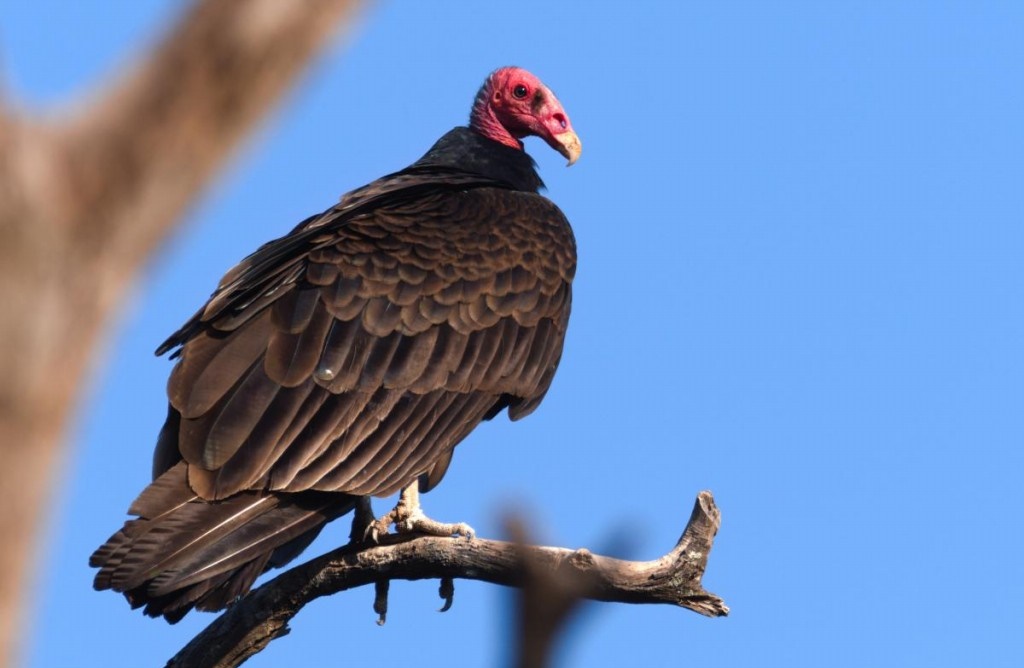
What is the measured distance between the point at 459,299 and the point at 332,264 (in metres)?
0.56

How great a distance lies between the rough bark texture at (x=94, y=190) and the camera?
1.83m

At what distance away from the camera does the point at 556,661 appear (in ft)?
5.24

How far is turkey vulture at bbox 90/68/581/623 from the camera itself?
484 cm

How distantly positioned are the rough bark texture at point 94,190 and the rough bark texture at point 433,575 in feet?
8.43

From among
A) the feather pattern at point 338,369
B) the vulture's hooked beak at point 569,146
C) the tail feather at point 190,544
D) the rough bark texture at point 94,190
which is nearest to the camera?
the rough bark texture at point 94,190

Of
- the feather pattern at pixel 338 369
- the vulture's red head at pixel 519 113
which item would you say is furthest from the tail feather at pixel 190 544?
the vulture's red head at pixel 519 113

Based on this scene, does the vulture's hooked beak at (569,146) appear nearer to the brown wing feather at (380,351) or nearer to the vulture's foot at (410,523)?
the brown wing feather at (380,351)

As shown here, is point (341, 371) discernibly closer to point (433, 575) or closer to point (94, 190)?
point (433, 575)

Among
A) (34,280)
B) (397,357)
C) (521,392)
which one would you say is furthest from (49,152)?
(521,392)

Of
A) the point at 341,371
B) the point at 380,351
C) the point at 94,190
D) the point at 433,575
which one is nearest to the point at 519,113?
the point at 380,351

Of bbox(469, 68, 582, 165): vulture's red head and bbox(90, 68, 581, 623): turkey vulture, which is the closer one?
bbox(90, 68, 581, 623): turkey vulture

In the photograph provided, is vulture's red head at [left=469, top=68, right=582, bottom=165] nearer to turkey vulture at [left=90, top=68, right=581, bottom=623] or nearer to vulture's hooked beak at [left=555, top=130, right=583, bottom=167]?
vulture's hooked beak at [left=555, top=130, right=583, bottom=167]

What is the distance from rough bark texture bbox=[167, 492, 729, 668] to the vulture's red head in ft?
9.80

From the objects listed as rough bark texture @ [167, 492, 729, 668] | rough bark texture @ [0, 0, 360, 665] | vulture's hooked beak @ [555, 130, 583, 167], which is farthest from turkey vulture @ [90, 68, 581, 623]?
rough bark texture @ [0, 0, 360, 665]
